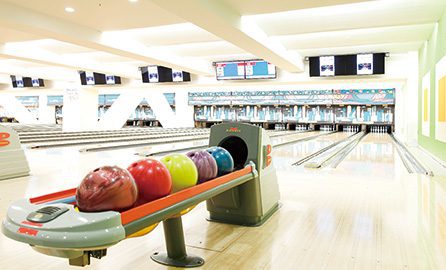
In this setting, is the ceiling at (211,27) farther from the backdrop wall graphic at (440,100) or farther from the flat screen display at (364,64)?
the backdrop wall graphic at (440,100)

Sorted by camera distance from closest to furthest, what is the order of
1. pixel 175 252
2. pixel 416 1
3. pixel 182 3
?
1. pixel 175 252
2. pixel 182 3
3. pixel 416 1

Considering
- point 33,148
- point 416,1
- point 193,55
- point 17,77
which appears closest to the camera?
point 416,1

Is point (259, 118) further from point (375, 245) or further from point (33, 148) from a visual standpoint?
point (375, 245)

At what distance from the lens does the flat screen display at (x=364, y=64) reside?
834 cm

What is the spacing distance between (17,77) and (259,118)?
8.87 metres

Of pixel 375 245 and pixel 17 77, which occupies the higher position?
pixel 17 77

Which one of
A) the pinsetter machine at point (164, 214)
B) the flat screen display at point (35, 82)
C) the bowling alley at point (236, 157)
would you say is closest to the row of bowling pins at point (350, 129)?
the bowling alley at point (236, 157)

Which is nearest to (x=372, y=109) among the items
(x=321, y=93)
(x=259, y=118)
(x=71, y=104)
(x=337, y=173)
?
(x=321, y=93)

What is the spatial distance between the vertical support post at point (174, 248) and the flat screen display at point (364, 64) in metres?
7.75

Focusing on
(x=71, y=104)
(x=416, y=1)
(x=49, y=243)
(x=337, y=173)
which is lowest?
(x=337, y=173)

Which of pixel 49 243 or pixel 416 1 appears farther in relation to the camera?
pixel 416 1

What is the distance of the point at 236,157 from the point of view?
8.55 feet

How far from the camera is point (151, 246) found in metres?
1.87

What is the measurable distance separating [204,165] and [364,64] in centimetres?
752
